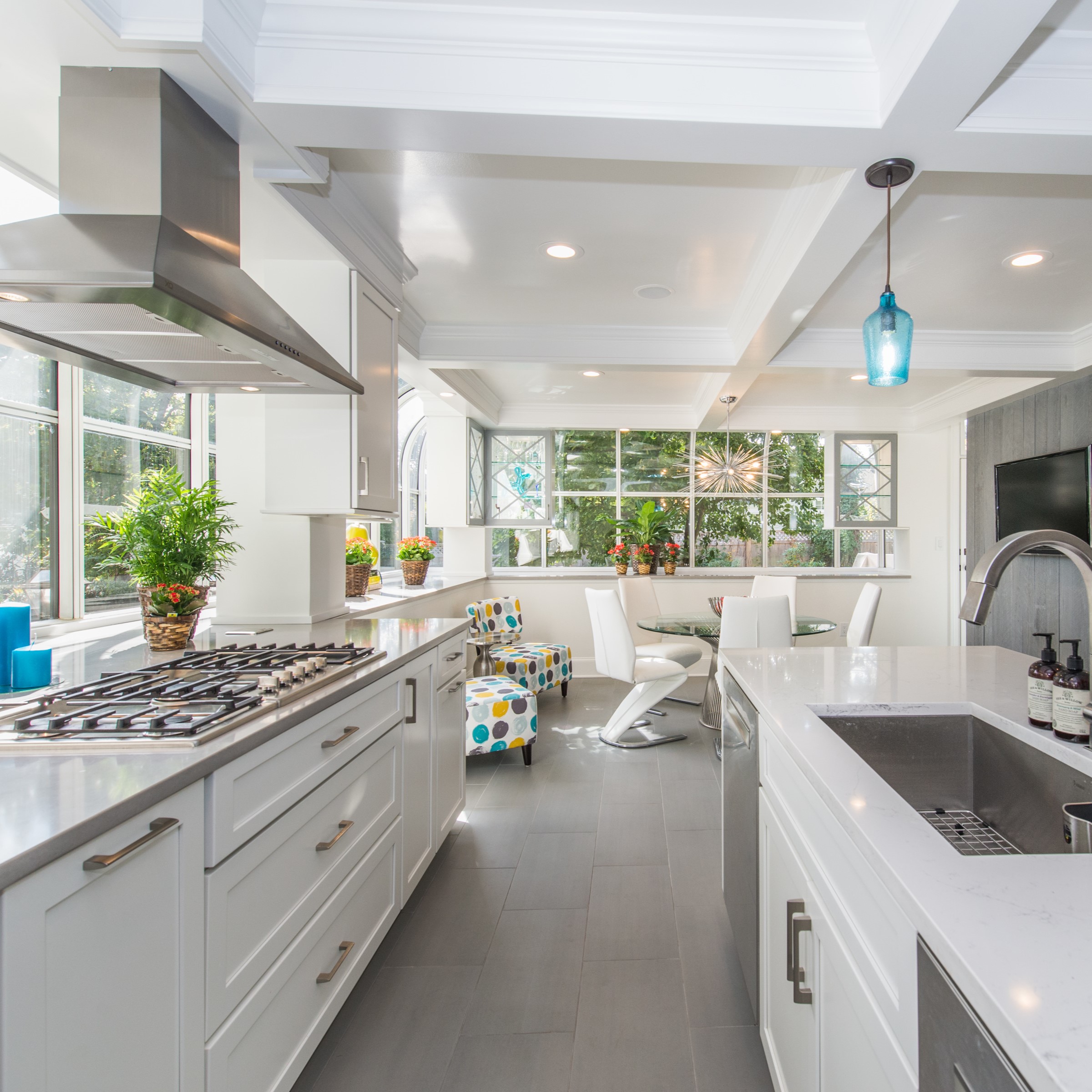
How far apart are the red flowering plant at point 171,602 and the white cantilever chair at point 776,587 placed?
3.91m

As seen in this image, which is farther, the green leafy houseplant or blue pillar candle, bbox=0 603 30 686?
the green leafy houseplant

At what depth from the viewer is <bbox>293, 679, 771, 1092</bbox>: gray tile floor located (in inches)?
63.2

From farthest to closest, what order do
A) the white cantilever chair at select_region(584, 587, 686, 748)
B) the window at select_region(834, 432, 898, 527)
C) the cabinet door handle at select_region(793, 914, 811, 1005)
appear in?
the window at select_region(834, 432, 898, 527), the white cantilever chair at select_region(584, 587, 686, 748), the cabinet door handle at select_region(793, 914, 811, 1005)

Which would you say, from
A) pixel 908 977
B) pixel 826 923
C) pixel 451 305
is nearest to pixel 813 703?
pixel 826 923

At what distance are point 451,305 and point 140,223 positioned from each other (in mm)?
2269

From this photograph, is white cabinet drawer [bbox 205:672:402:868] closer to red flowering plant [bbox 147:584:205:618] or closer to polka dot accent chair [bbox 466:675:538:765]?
red flowering plant [bbox 147:584:205:618]

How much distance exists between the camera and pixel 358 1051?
1.66 metres

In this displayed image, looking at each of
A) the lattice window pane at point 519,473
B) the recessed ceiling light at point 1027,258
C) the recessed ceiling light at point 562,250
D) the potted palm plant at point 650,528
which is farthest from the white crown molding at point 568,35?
the lattice window pane at point 519,473

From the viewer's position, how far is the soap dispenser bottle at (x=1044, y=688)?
126 cm

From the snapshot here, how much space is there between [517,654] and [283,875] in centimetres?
339

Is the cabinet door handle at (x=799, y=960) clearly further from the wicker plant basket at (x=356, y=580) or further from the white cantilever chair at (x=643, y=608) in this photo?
the white cantilever chair at (x=643, y=608)

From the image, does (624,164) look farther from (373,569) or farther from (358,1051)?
(373,569)

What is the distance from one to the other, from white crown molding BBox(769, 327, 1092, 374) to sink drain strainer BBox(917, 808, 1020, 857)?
2.98 meters

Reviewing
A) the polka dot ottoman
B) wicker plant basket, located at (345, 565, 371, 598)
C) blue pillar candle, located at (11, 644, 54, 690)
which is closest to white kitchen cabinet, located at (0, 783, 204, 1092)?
blue pillar candle, located at (11, 644, 54, 690)
